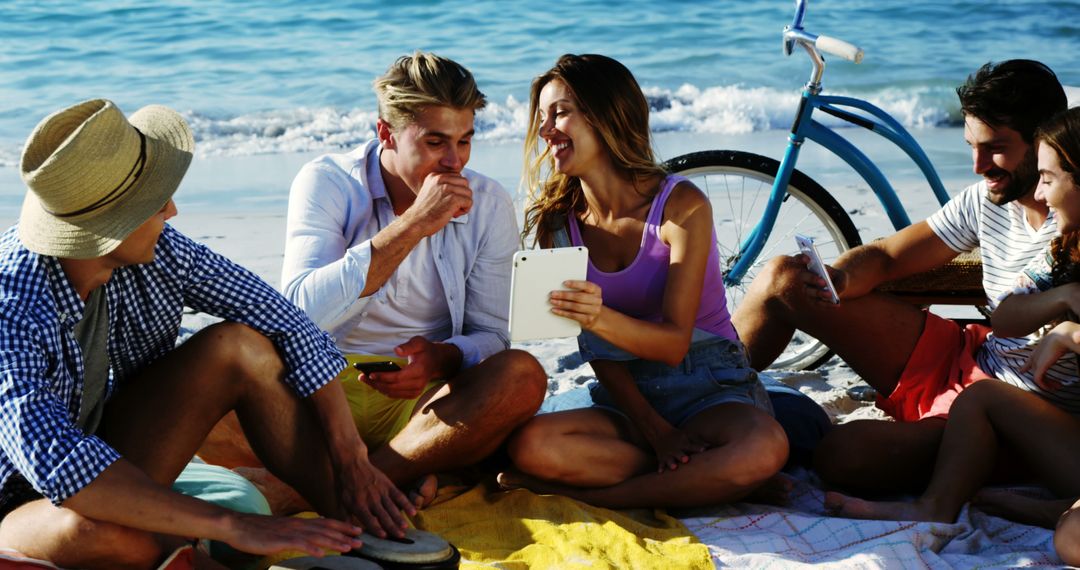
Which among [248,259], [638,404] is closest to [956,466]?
[638,404]

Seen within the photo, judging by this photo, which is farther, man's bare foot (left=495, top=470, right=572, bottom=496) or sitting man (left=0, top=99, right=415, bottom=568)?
man's bare foot (left=495, top=470, right=572, bottom=496)

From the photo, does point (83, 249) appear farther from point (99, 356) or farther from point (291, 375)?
point (291, 375)

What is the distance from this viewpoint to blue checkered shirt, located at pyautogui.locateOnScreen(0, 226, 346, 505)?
1952 mm

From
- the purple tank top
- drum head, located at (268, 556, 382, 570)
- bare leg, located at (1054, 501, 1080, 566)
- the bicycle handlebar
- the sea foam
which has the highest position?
the bicycle handlebar

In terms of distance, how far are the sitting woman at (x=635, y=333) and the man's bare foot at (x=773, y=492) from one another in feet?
0.44

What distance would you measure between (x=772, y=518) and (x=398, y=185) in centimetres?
130

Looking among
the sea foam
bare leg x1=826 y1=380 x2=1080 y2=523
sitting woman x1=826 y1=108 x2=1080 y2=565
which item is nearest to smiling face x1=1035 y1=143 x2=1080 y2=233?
sitting woman x1=826 y1=108 x2=1080 y2=565

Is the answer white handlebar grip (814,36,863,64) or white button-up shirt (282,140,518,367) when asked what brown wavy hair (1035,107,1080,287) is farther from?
white button-up shirt (282,140,518,367)

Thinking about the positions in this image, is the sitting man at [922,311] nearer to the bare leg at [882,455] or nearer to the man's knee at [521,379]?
the bare leg at [882,455]

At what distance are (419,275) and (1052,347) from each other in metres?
1.56

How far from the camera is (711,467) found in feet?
9.23

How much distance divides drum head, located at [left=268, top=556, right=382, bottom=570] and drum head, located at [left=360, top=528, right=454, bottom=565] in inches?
1.6

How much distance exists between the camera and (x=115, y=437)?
88.8 inches

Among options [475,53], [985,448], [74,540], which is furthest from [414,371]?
[475,53]
